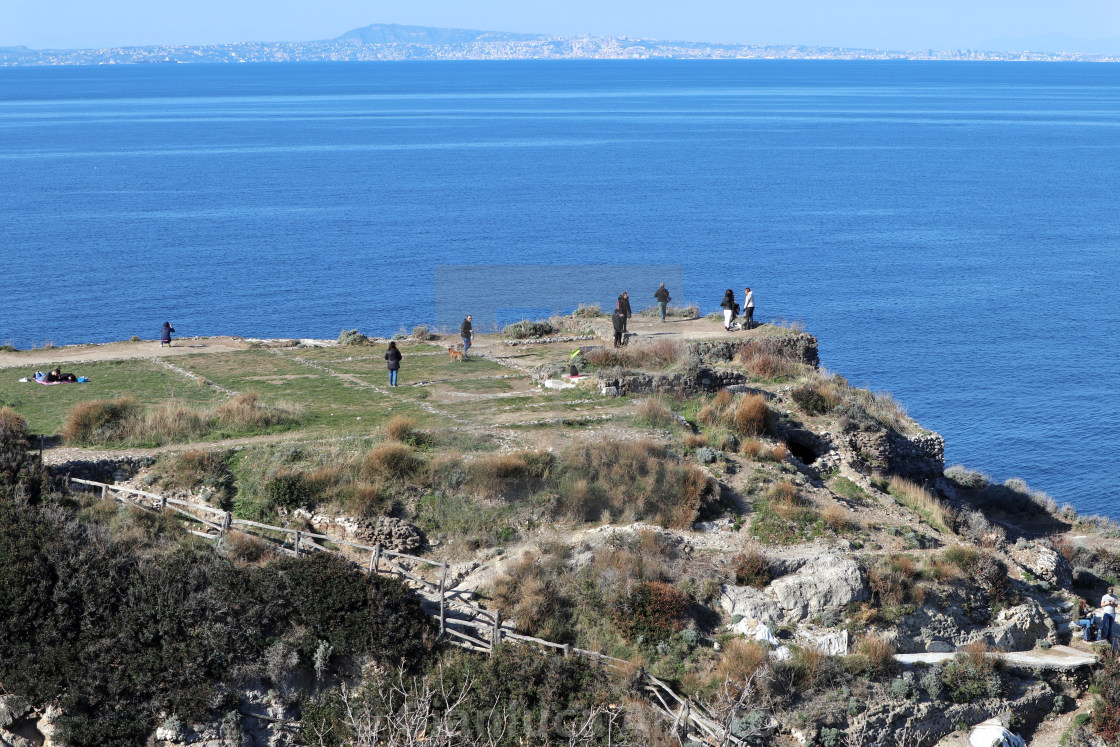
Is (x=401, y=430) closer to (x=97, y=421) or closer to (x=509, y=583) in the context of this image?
(x=509, y=583)

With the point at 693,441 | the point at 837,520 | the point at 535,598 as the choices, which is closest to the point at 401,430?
the point at 535,598

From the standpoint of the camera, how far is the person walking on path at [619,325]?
33.2 metres

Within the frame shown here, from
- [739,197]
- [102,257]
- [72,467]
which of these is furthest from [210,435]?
[739,197]

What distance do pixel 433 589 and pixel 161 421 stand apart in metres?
9.51

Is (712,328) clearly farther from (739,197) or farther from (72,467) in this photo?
(739,197)

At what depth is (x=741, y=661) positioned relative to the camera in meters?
20.4

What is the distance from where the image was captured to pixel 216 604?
20.6 m

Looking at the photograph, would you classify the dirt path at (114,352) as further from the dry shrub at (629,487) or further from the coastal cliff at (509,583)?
the dry shrub at (629,487)

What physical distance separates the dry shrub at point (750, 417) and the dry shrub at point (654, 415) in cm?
187

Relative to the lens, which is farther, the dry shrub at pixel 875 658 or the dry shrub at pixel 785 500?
the dry shrub at pixel 785 500

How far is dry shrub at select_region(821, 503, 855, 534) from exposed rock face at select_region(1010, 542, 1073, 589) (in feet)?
15.7

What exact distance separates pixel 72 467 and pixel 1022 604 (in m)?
21.1

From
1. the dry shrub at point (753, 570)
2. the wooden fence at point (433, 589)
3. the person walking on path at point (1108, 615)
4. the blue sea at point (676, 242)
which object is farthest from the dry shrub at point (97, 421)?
the person walking on path at point (1108, 615)

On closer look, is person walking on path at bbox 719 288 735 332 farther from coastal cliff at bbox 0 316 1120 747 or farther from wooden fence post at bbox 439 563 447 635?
wooden fence post at bbox 439 563 447 635
